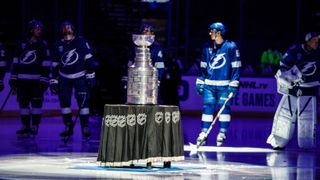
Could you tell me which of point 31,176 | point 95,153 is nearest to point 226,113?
point 95,153

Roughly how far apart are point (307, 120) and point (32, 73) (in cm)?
469

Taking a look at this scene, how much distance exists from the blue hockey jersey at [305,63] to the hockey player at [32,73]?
413cm

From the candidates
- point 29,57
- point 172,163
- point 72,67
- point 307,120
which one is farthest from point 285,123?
point 29,57

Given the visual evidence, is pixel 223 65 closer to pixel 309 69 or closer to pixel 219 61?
pixel 219 61

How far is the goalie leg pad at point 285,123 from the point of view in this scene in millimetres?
14016

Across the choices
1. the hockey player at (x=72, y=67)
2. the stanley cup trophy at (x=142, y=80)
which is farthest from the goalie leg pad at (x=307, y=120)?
the stanley cup trophy at (x=142, y=80)

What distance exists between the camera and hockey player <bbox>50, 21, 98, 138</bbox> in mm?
14633

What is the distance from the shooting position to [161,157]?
399 inches

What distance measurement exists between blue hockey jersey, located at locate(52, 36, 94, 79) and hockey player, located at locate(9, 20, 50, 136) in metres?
0.97

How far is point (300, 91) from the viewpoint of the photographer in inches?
548

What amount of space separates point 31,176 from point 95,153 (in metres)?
3.15

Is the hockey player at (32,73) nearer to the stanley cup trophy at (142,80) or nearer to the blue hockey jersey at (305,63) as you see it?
the blue hockey jersey at (305,63)

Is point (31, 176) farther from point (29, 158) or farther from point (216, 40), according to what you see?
point (216, 40)

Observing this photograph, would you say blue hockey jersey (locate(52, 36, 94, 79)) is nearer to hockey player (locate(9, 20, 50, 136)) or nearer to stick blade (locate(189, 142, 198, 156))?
hockey player (locate(9, 20, 50, 136))
